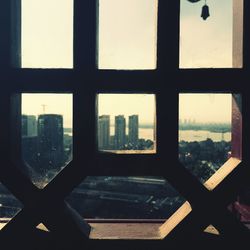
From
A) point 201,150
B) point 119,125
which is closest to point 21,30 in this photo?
point 201,150

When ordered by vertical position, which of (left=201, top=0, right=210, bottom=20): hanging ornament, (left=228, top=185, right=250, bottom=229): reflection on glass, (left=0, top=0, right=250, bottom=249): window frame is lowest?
(left=228, top=185, right=250, bottom=229): reflection on glass

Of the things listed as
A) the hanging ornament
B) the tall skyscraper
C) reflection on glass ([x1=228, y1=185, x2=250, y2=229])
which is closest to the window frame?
the tall skyscraper

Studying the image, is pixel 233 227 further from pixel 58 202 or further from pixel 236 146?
pixel 58 202

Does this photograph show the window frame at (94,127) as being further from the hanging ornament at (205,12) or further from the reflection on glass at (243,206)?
the hanging ornament at (205,12)

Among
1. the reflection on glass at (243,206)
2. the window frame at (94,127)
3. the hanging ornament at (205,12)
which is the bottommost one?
the reflection on glass at (243,206)

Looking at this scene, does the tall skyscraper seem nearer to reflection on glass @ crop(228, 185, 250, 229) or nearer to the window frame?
the window frame

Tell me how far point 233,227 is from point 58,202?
1.19 metres

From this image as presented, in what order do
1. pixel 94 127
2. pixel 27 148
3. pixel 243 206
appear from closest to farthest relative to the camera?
pixel 94 127 → pixel 243 206 → pixel 27 148

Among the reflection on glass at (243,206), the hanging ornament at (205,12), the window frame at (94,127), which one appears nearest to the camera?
the window frame at (94,127)

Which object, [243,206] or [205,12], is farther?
[205,12]

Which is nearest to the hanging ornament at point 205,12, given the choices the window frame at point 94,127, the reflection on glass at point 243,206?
the window frame at point 94,127

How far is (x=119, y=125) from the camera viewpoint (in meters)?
46.4

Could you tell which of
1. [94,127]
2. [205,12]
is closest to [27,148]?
[205,12]

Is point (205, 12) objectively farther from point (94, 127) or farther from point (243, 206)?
point (243, 206)
